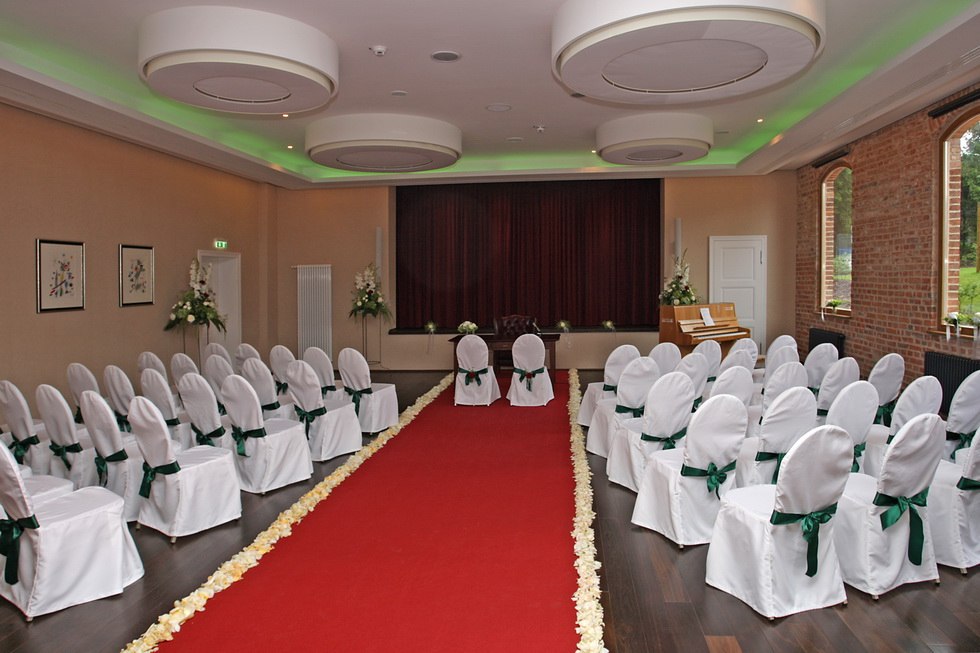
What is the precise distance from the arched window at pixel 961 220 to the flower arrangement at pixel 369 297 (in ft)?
29.3

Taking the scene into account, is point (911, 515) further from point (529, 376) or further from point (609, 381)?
point (529, 376)

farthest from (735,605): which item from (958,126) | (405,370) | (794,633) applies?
→ (405,370)

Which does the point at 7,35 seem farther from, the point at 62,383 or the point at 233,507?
the point at 233,507

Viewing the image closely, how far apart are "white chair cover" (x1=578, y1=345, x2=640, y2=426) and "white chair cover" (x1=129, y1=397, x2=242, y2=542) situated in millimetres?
3923

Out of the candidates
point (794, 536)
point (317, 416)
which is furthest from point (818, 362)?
point (317, 416)

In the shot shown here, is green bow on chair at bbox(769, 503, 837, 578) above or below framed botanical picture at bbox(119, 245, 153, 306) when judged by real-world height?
below

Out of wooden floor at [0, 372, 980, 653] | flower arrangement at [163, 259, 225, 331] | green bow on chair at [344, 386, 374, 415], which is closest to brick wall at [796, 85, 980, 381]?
wooden floor at [0, 372, 980, 653]

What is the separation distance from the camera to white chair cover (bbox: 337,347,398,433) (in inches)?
307

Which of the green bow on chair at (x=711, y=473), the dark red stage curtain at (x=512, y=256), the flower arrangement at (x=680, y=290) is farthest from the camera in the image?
the dark red stage curtain at (x=512, y=256)

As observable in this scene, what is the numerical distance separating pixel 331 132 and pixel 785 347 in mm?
6307

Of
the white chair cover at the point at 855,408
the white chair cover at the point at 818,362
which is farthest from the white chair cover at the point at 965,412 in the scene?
the white chair cover at the point at 818,362

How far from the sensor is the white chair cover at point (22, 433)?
5352mm

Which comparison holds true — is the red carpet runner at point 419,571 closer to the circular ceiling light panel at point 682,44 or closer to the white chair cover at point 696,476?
the white chair cover at point 696,476

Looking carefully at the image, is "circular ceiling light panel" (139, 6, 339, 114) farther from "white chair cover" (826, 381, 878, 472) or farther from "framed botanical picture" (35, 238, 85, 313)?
"white chair cover" (826, 381, 878, 472)
